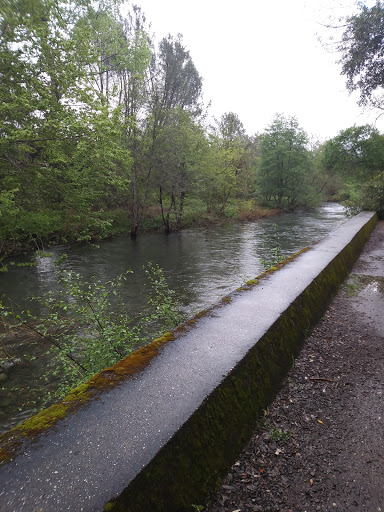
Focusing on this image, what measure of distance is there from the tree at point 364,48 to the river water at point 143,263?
241 inches

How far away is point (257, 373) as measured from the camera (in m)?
2.45

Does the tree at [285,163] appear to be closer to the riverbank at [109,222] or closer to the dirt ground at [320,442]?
the riverbank at [109,222]

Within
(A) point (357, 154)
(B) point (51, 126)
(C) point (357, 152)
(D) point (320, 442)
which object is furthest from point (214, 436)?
(C) point (357, 152)

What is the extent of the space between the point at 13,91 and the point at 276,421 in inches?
402

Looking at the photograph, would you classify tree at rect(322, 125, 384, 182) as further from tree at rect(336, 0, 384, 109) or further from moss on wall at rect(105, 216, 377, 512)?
moss on wall at rect(105, 216, 377, 512)

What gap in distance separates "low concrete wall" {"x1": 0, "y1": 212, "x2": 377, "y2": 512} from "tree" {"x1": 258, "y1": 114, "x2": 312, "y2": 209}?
35.8 m

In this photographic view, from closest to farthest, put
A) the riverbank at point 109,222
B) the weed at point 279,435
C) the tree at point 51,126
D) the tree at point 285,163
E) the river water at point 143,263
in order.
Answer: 1. the weed at point 279,435
2. the river water at point 143,263
3. the tree at point 51,126
4. the riverbank at point 109,222
5. the tree at point 285,163

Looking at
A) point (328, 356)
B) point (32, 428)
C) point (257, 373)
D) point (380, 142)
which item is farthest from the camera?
point (380, 142)

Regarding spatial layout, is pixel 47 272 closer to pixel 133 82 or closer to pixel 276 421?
pixel 276 421

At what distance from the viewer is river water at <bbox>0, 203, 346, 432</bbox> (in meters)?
4.65

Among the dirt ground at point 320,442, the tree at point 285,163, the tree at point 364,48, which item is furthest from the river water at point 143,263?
the tree at point 285,163

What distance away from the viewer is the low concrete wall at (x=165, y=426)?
4.25 ft

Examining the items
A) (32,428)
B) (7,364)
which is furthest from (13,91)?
(32,428)

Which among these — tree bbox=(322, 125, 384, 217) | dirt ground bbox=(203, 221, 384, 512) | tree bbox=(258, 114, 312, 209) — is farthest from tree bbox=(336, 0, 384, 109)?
tree bbox=(258, 114, 312, 209)
